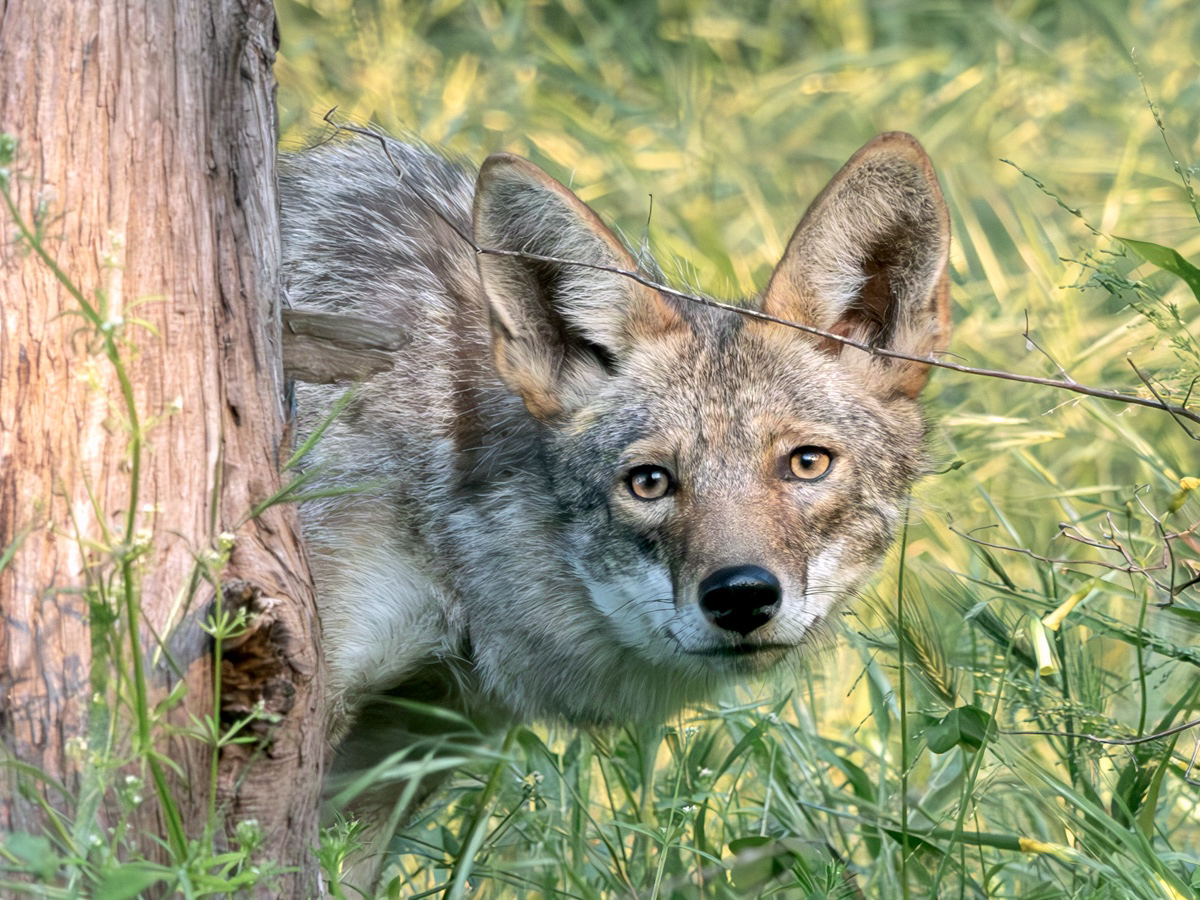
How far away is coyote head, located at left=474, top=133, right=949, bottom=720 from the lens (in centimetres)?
308

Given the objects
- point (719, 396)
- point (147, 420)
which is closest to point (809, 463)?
point (719, 396)

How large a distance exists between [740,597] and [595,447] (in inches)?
25.7

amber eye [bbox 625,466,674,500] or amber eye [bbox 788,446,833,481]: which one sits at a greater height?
amber eye [bbox 788,446,833,481]

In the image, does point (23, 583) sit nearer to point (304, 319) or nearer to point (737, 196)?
point (304, 319)

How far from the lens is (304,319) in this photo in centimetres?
274

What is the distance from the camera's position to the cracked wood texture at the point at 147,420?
6.56 ft

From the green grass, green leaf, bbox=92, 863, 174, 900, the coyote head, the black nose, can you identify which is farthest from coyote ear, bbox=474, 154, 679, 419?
green leaf, bbox=92, 863, 174, 900

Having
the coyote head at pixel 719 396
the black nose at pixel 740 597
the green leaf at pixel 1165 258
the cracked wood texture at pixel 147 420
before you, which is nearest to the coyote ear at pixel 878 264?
the coyote head at pixel 719 396

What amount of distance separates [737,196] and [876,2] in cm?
181

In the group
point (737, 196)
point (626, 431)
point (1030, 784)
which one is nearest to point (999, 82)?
point (737, 196)

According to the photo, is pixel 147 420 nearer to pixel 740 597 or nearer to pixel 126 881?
pixel 126 881

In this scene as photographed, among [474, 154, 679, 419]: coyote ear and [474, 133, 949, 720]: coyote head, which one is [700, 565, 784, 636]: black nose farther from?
[474, 154, 679, 419]: coyote ear

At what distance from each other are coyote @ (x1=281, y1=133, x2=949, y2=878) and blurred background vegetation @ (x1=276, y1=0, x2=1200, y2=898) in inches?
8.6

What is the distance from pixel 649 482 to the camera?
319 centimetres
